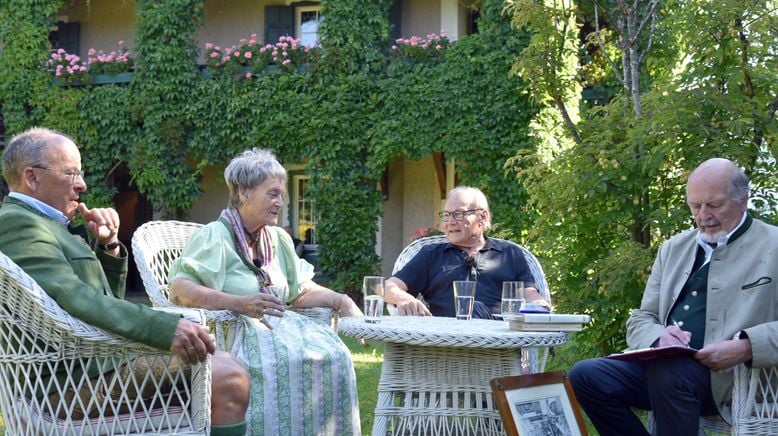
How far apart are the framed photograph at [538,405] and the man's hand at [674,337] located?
1.29ft

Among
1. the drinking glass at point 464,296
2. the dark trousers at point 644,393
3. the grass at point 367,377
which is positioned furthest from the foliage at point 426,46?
the dark trousers at point 644,393

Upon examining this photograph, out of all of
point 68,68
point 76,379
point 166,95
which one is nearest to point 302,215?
point 166,95

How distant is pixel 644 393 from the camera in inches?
145

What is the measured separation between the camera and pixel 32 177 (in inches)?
120

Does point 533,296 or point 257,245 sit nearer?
point 257,245

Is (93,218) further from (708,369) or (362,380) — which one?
(362,380)

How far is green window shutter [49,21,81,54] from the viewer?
16094 mm

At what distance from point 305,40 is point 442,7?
8.15ft

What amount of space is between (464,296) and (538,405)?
0.59 meters

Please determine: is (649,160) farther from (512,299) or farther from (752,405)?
(752,405)

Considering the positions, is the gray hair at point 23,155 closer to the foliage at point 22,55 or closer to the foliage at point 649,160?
the foliage at point 649,160

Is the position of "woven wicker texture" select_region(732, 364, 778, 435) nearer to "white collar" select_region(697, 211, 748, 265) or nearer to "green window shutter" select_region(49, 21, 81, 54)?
"white collar" select_region(697, 211, 748, 265)

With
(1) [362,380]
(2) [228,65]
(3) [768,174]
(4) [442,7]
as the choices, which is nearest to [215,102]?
(2) [228,65]

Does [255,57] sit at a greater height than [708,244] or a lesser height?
greater
